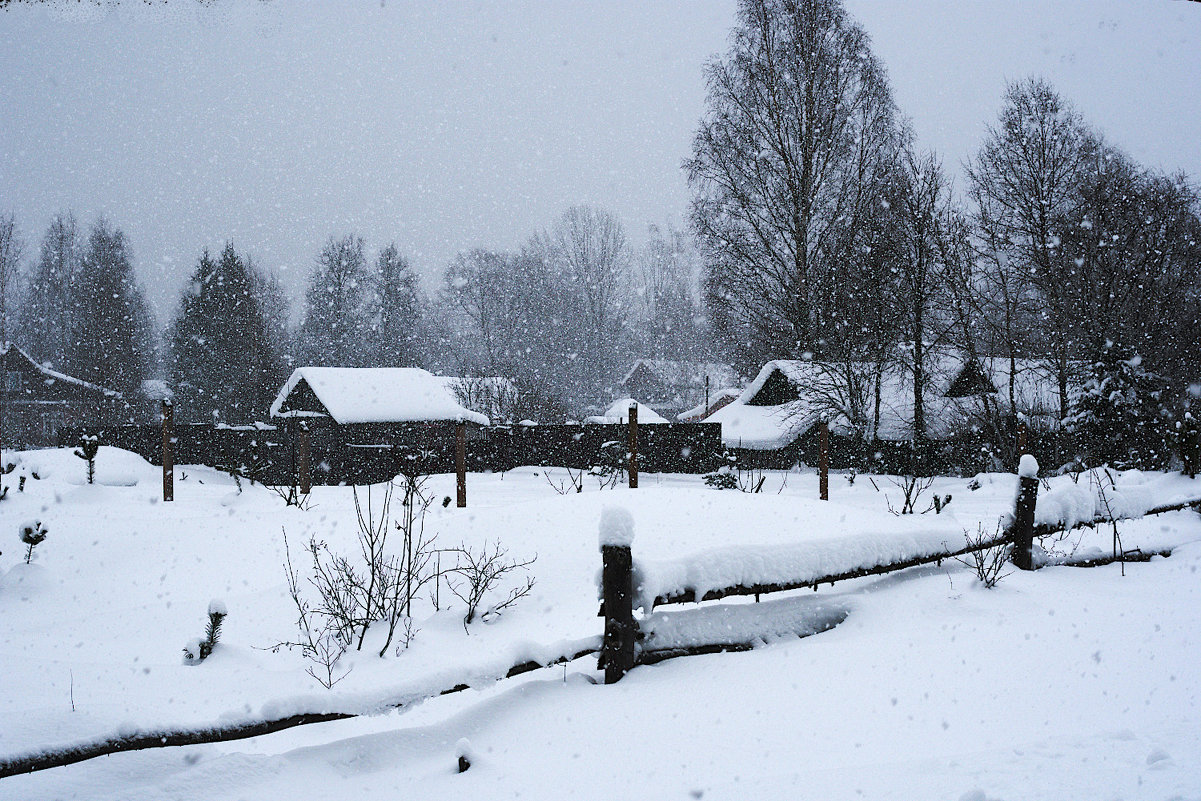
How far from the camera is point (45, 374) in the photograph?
34750 mm

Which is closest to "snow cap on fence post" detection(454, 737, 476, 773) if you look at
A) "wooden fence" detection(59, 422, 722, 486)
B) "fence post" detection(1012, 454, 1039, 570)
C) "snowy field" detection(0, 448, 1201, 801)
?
"snowy field" detection(0, 448, 1201, 801)

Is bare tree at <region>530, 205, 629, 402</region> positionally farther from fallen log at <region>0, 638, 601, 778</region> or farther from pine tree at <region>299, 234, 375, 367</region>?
fallen log at <region>0, 638, 601, 778</region>

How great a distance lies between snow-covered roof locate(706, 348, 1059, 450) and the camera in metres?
19.6

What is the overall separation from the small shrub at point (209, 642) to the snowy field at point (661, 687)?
0.12 metres

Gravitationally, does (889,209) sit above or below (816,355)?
above

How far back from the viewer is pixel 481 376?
90.6 ft

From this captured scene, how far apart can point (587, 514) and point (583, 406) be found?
139ft

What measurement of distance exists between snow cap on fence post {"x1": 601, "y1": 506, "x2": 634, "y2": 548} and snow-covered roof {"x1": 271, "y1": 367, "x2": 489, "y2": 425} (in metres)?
20.9

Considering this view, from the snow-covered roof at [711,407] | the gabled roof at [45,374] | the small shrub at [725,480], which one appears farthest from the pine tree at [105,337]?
the small shrub at [725,480]

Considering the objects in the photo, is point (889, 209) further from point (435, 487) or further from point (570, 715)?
point (570, 715)

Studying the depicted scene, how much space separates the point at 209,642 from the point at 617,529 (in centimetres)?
237

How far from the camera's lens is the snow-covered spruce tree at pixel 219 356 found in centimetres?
3189

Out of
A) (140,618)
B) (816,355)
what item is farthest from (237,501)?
(816,355)

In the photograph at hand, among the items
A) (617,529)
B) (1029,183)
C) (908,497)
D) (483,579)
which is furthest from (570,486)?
(1029,183)
